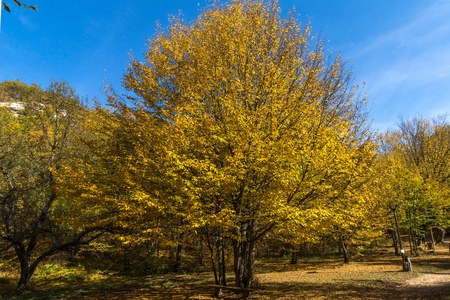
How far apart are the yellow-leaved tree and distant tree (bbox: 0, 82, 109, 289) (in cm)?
618

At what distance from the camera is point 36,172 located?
14117mm

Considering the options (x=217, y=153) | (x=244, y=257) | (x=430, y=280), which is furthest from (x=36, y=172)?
(x=430, y=280)

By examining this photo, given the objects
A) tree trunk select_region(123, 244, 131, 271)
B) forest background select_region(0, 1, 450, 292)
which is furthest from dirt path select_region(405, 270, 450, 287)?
tree trunk select_region(123, 244, 131, 271)

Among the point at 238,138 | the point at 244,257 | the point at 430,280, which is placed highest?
the point at 238,138

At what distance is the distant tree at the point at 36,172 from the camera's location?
13.2 meters

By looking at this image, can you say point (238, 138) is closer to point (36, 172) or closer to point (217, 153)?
point (217, 153)

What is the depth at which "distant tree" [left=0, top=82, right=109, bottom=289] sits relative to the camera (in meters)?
13.2

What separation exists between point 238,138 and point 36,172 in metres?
13.4

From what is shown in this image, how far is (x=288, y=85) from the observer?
9398 mm

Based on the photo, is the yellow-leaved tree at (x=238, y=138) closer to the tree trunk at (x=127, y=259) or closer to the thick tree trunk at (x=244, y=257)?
the thick tree trunk at (x=244, y=257)

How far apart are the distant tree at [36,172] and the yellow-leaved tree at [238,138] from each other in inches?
243

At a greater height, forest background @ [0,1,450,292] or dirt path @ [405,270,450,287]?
forest background @ [0,1,450,292]

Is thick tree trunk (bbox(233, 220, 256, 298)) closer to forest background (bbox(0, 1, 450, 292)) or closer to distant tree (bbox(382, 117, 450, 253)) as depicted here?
forest background (bbox(0, 1, 450, 292))

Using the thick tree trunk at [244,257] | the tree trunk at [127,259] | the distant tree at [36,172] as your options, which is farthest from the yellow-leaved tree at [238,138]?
the tree trunk at [127,259]
